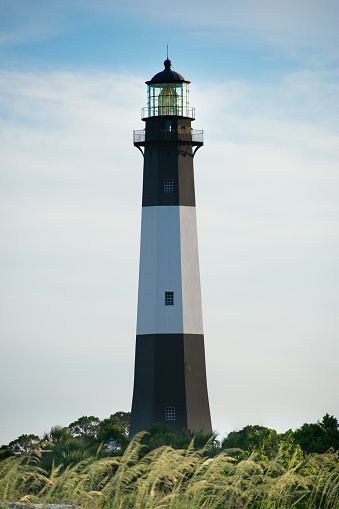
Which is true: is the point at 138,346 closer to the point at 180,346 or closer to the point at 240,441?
the point at 180,346

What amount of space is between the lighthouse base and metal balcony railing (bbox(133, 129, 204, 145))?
8261mm

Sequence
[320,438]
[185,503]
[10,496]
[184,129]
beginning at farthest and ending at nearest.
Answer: [184,129], [320,438], [10,496], [185,503]

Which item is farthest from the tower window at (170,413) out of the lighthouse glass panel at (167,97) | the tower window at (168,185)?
the lighthouse glass panel at (167,97)

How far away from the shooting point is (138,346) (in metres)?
33.8

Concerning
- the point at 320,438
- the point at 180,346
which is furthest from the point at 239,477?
the point at 180,346

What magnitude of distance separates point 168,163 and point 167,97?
3163 mm

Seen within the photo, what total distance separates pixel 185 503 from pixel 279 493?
5.46ft

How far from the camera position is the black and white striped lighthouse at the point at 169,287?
33.1m

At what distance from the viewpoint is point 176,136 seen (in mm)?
35156

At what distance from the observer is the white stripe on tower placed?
3334cm

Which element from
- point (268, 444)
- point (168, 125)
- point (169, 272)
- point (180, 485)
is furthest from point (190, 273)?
point (180, 485)

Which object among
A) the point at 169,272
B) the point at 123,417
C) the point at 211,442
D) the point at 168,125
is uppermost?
the point at 168,125

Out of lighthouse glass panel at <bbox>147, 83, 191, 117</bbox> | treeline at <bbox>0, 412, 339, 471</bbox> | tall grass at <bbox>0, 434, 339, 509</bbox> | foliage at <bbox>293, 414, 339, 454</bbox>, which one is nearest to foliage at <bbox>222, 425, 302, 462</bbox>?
treeline at <bbox>0, 412, 339, 471</bbox>

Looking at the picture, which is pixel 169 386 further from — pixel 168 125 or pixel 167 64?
pixel 167 64
